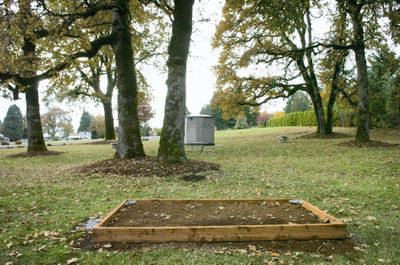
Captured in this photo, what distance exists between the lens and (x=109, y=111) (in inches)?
1323

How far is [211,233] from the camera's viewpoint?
4.96 m

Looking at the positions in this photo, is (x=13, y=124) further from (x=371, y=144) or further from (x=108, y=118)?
(x=371, y=144)

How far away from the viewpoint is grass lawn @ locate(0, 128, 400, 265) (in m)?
4.58

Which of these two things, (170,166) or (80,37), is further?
(80,37)

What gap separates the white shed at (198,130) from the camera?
777 inches

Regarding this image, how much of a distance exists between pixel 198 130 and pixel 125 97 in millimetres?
6540

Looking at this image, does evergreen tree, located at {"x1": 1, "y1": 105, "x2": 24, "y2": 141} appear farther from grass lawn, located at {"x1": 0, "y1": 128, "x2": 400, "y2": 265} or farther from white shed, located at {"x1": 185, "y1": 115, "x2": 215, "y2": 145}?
grass lawn, located at {"x1": 0, "y1": 128, "x2": 400, "y2": 265}

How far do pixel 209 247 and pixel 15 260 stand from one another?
2318 mm

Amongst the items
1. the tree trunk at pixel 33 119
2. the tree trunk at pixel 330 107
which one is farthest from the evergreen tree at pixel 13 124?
the tree trunk at pixel 330 107

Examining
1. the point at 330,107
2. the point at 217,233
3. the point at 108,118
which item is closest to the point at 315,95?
the point at 330,107

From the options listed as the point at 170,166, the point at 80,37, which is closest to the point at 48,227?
the point at 170,166

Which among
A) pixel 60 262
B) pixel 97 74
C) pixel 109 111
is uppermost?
pixel 97 74

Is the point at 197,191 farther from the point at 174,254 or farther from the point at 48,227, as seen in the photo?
the point at 174,254

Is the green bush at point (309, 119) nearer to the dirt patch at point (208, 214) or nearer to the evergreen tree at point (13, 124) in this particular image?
the dirt patch at point (208, 214)
